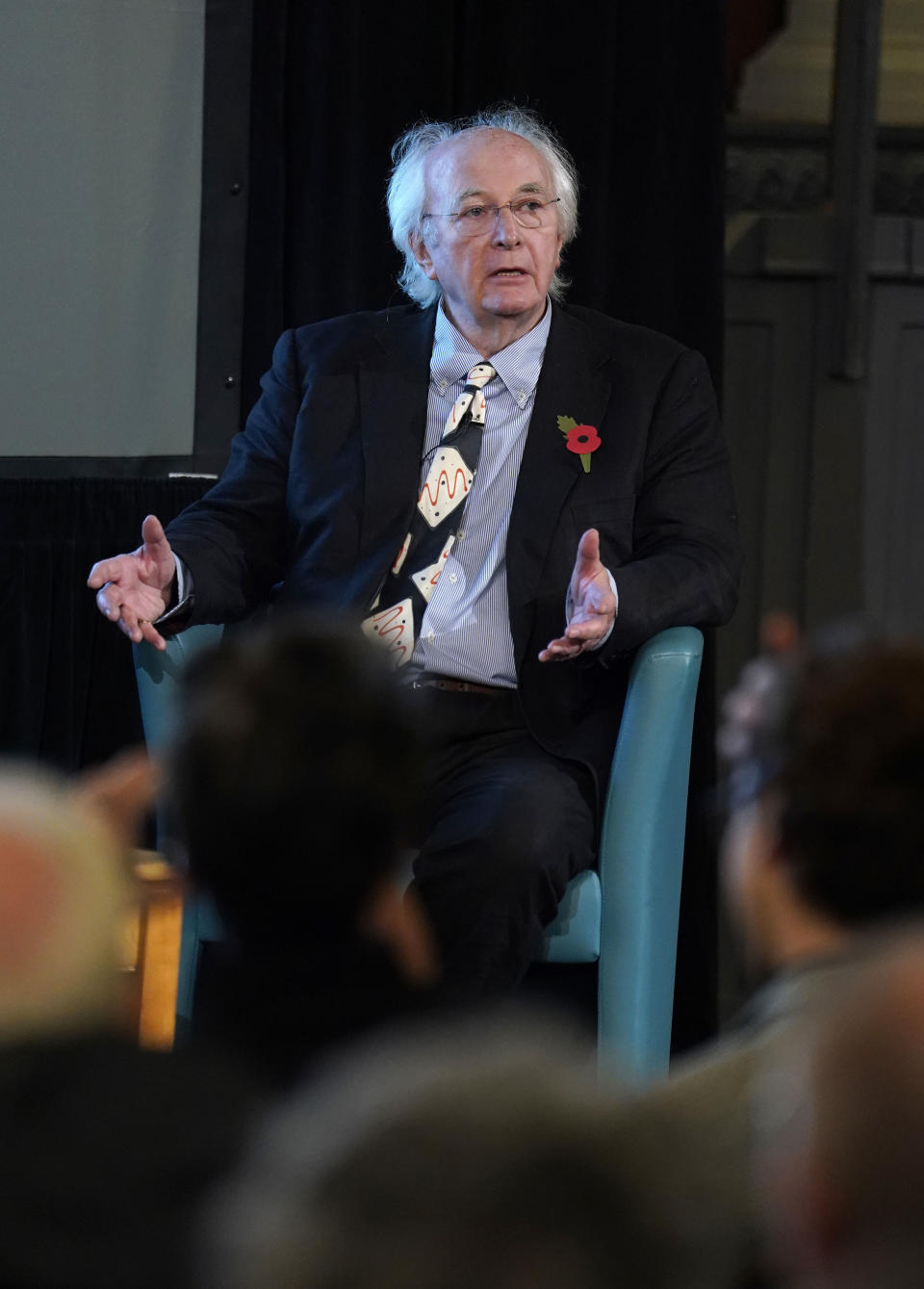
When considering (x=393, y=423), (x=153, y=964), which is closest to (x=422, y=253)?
(x=393, y=423)

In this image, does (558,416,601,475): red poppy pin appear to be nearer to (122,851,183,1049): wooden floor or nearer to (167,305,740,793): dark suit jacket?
(167,305,740,793): dark suit jacket

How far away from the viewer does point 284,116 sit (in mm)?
2832

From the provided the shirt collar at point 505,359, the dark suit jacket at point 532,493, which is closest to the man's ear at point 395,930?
the dark suit jacket at point 532,493

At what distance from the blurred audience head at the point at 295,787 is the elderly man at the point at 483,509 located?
128cm

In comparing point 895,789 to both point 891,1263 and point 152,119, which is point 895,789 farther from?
point 152,119

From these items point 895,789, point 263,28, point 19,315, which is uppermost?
point 263,28

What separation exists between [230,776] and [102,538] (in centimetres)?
221

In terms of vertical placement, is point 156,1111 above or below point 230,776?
below

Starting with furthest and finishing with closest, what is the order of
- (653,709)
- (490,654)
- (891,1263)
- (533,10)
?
(533,10) < (490,654) < (653,709) < (891,1263)

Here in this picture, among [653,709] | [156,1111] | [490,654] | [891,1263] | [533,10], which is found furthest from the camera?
[533,10]

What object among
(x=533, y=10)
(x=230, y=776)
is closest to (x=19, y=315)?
(x=533, y=10)

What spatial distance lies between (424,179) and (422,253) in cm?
11

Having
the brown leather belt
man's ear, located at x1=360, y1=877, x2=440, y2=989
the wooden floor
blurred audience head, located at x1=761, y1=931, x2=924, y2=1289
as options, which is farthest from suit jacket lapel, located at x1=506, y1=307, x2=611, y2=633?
blurred audience head, located at x1=761, y1=931, x2=924, y2=1289

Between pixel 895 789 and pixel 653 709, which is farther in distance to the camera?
pixel 653 709
